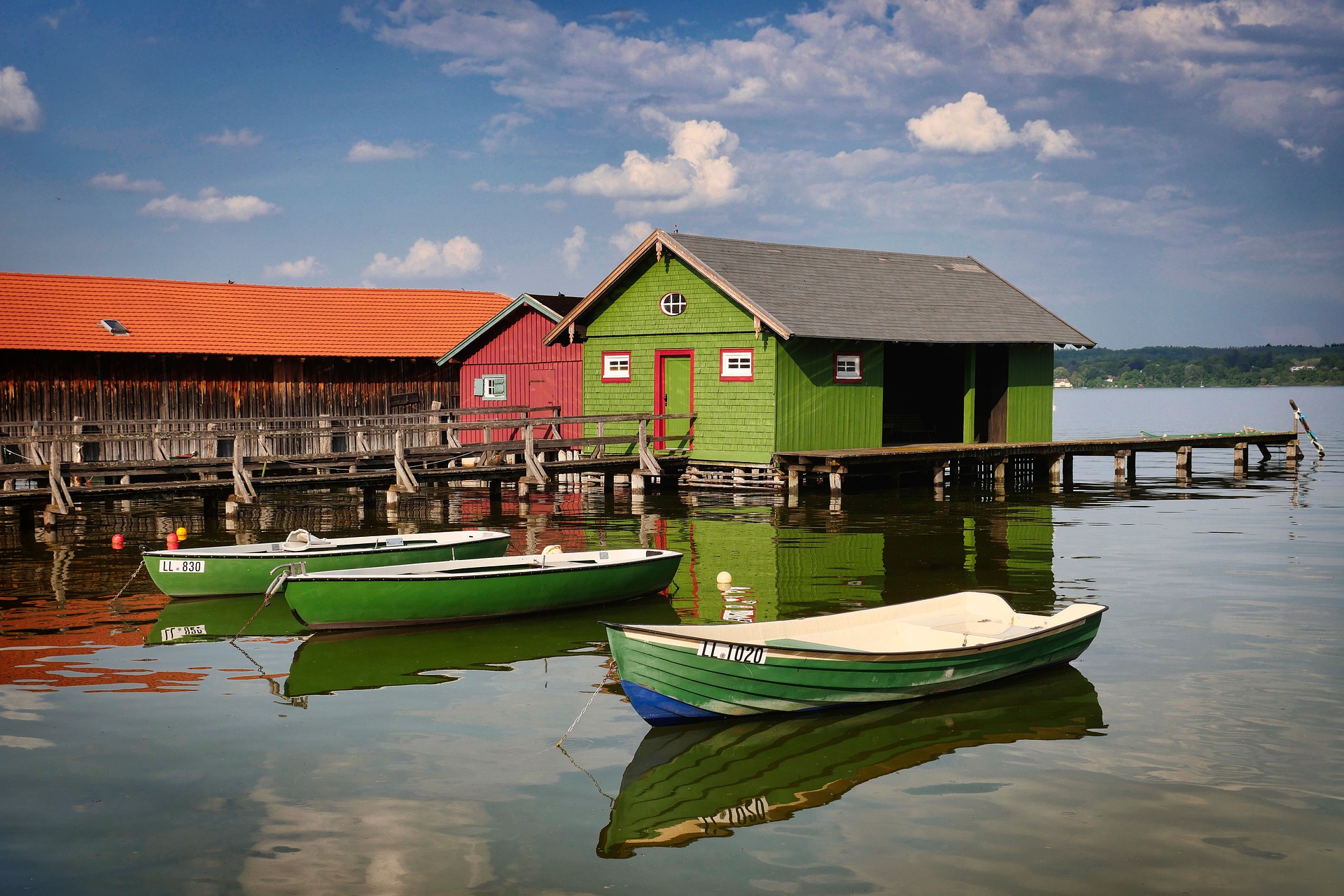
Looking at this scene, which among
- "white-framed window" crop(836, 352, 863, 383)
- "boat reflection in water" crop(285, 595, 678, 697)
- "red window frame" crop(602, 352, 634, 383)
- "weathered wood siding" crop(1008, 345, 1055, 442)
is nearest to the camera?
"boat reflection in water" crop(285, 595, 678, 697)

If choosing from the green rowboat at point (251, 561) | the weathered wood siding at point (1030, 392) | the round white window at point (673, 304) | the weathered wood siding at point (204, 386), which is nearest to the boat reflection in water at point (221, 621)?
the green rowboat at point (251, 561)

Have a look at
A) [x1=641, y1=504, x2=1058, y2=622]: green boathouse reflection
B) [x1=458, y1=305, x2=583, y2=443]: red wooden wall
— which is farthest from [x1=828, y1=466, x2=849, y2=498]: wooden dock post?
[x1=458, y1=305, x2=583, y2=443]: red wooden wall

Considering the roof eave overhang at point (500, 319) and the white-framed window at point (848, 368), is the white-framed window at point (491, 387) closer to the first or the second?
the roof eave overhang at point (500, 319)

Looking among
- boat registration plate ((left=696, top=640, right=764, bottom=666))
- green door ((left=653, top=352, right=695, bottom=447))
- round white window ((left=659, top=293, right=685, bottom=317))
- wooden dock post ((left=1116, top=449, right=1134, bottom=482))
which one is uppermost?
round white window ((left=659, top=293, right=685, bottom=317))

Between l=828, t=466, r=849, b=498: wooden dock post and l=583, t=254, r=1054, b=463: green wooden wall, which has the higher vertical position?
l=583, t=254, r=1054, b=463: green wooden wall

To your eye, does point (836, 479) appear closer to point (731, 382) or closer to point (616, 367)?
point (731, 382)

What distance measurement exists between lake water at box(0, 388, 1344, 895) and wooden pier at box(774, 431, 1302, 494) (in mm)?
11798

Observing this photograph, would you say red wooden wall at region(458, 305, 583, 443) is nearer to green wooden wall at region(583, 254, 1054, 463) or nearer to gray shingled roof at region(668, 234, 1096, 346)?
green wooden wall at region(583, 254, 1054, 463)

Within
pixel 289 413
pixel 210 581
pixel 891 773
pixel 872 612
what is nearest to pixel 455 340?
pixel 289 413

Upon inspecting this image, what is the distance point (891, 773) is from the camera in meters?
9.80

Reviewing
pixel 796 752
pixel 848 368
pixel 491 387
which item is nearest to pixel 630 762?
pixel 796 752

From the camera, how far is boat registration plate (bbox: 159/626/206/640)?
573 inches

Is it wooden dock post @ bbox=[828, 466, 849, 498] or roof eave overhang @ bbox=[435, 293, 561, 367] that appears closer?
wooden dock post @ bbox=[828, 466, 849, 498]

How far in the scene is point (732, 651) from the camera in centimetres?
1040
